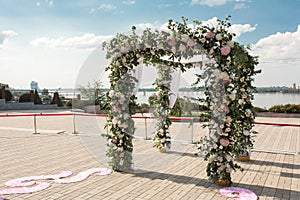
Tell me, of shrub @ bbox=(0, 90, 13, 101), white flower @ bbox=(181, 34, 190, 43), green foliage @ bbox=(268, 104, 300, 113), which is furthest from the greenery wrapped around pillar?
shrub @ bbox=(0, 90, 13, 101)

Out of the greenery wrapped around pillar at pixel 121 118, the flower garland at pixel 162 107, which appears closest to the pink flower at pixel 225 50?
the greenery wrapped around pillar at pixel 121 118

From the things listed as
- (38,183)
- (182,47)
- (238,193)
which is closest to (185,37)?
(182,47)

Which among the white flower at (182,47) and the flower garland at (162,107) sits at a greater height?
the white flower at (182,47)

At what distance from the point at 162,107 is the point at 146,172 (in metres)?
2.48

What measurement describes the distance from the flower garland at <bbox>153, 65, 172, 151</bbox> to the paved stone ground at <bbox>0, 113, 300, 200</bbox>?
1.26 feet

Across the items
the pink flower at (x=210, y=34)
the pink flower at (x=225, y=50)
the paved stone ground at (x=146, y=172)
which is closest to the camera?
the paved stone ground at (x=146, y=172)

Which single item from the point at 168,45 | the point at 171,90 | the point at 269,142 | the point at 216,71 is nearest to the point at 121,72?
the point at 168,45

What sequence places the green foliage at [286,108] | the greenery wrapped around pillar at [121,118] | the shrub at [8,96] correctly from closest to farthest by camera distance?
the greenery wrapped around pillar at [121,118], the green foliage at [286,108], the shrub at [8,96]

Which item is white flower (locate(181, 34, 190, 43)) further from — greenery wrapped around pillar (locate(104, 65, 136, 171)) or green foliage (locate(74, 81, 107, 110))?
green foliage (locate(74, 81, 107, 110))

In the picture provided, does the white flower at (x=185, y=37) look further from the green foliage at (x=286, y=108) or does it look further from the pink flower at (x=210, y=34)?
the green foliage at (x=286, y=108)

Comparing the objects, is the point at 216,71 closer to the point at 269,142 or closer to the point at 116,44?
the point at 116,44

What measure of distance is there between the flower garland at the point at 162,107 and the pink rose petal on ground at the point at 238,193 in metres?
3.34

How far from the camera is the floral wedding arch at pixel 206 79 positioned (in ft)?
17.4

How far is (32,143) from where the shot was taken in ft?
31.8
